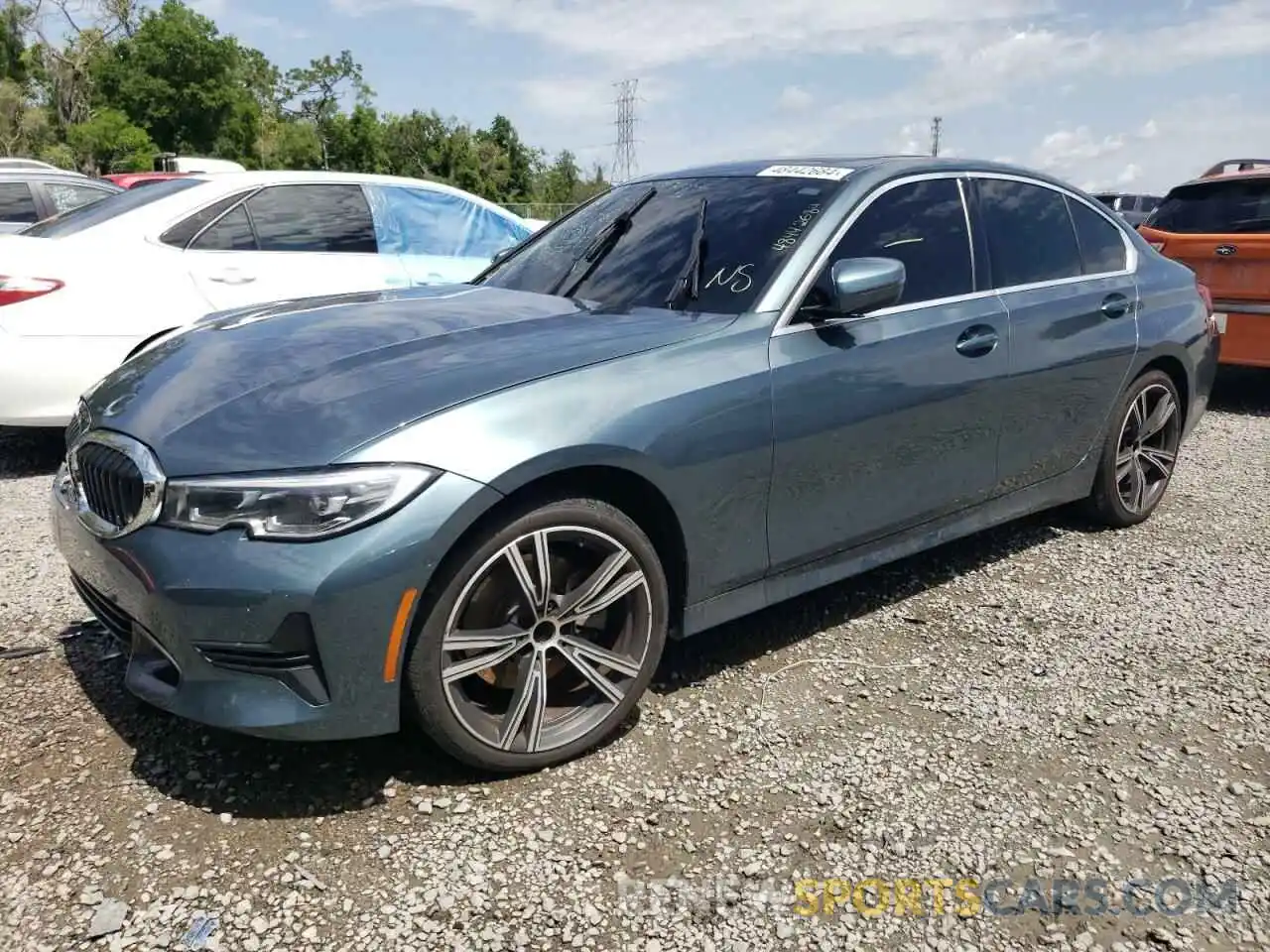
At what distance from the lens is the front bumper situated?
2.27m

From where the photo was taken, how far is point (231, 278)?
570cm

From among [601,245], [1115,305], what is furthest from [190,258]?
[1115,305]

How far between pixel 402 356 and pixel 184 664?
0.96 metres

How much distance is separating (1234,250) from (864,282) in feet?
17.7

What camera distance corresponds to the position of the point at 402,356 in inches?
108

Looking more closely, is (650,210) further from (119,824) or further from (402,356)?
(119,824)

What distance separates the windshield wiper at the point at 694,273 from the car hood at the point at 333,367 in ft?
0.39

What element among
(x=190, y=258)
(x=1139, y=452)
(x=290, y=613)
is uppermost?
(x=190, y=258)

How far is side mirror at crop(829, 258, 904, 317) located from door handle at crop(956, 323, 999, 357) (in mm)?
536

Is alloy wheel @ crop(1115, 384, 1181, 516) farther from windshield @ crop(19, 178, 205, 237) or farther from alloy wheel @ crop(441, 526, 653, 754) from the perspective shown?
windshield @ crop(19, 178, 205, 237)

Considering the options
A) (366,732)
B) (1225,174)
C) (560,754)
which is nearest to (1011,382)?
(560,754)

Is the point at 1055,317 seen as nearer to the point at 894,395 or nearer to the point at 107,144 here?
the point at 894,395

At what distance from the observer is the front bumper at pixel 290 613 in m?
2.27

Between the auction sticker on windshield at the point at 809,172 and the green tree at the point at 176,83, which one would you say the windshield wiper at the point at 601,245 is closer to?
the auction sticker on windshield at the point at 809,172
